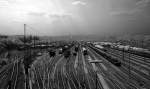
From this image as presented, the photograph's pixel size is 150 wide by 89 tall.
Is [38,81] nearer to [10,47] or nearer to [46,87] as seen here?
[46,87]

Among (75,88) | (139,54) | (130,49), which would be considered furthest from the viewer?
(130,49)

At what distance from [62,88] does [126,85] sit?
11.7 metres

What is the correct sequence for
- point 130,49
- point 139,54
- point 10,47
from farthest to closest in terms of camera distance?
point 10,47
point 130,49
point 139,54

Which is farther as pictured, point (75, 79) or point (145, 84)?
point (75, 79)

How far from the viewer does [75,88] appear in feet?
54.1

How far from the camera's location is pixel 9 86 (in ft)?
57.8

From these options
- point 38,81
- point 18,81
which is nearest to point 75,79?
point 38,81

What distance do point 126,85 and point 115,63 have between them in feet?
39.7

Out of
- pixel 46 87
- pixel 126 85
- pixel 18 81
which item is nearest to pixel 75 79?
pixel 46 87

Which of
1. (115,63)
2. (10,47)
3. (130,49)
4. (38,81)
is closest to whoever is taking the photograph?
(38,81)

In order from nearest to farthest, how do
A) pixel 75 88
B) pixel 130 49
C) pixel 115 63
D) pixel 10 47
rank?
pixel 75 88, pixel 115 63, pixel 130 49, pixel 10 47

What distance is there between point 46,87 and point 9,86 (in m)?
7.08

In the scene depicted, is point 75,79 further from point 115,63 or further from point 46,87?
point 115,63

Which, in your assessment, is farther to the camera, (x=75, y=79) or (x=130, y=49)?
(x=130, y=49)
